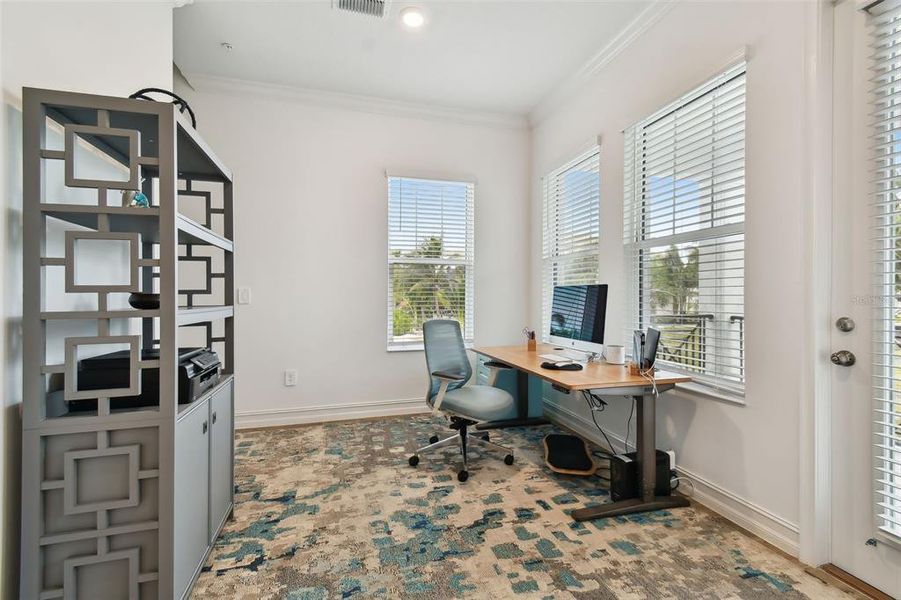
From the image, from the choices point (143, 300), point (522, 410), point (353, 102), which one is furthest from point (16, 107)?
point (522, 410)

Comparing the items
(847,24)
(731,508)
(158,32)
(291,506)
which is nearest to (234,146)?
(158,32)

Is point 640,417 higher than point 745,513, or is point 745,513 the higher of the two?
point 640,417

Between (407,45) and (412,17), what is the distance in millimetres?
338

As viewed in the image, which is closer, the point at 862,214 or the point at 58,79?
the point at 58,79

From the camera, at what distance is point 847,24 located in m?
1.67

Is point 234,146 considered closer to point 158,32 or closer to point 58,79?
point 158,32

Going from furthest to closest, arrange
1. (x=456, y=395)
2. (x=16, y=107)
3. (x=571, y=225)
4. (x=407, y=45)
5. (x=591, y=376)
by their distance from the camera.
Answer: (x=571, y=225) < (x=407, y=45) < (x=456, y=395) < (x=591, y=376) < (x=16, y=107)

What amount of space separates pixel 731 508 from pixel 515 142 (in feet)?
11.6

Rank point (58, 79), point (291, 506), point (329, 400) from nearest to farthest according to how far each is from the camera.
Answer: point (58, 79)
point (291, 506)
point (329, 400)

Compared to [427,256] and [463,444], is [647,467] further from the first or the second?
[427,256]

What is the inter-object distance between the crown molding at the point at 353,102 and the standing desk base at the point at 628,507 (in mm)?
3519

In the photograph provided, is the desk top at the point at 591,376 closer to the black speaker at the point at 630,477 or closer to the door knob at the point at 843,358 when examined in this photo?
the black speaker at the point at 630,477

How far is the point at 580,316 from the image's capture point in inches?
111

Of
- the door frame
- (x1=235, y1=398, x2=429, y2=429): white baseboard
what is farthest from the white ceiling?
(x1=235, y1=398, x2=429, y2=429): white baseboard
